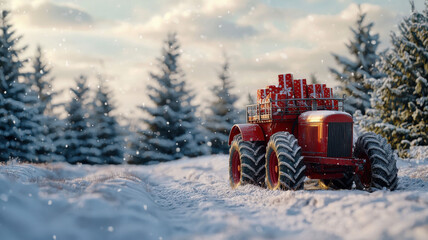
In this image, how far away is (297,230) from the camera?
5246 mm

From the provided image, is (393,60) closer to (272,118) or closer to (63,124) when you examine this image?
(272,118)

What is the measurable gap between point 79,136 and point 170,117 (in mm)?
10372

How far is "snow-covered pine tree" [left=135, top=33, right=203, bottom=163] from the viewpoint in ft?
98.4

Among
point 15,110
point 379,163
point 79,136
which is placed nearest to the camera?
point 379,163

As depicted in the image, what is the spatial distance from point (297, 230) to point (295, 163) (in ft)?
9.77

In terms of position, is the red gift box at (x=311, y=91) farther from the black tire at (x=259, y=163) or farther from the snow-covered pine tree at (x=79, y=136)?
the snow-covered pine tree at (x=79, y=136)

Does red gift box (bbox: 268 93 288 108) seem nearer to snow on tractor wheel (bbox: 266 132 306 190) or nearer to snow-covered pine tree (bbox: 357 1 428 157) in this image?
snow on tractor wheel (bbox: 266 132 306 190)

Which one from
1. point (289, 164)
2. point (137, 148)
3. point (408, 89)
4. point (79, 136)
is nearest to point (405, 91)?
point (408, 89)

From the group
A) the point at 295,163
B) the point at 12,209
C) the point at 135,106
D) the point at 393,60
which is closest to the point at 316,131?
the point at 295,163

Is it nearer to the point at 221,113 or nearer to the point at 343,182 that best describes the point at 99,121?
the point at 221,113

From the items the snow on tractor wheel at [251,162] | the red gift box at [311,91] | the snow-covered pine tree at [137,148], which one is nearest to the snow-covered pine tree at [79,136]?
the snow-covered pine tree at [137,148]

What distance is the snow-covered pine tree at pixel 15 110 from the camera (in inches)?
1025

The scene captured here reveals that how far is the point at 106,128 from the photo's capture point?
3575cm

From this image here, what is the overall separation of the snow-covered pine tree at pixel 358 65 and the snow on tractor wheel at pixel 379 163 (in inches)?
A: 807
